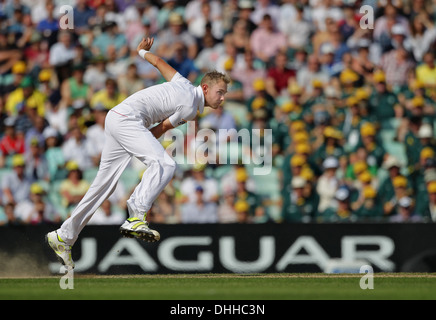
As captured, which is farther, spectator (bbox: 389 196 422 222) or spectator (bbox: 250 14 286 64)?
spectator (bbox: 250 14 286 64)

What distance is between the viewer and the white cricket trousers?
8.94 m

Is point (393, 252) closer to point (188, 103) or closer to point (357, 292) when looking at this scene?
point (357, 292)

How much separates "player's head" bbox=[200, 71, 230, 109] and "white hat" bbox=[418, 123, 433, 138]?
5725mm

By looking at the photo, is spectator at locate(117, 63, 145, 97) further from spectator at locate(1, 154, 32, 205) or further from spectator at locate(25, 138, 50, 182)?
spectator at locate(1, 154, 32, 205)

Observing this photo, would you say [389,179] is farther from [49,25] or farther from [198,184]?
[49,25]

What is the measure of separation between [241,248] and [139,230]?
3132mm

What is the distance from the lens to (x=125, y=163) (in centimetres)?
944

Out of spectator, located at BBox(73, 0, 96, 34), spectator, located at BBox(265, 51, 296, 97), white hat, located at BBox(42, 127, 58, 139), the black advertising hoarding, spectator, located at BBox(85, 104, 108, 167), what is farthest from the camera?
spectator, located at BBox(73, 0, 96, 34)

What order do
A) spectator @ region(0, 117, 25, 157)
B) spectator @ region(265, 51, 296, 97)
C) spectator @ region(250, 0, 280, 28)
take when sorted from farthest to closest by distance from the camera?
spectator @ region(250, 0, 280, 28) < spectator @ region(265, 51, 296, 97) < spectator @ region(0, 117, 25, 157)

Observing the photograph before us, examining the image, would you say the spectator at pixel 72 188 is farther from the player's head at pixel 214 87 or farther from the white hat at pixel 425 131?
the white hat at pixel 425 131

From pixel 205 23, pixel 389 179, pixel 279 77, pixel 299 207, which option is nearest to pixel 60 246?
pixel 299 207

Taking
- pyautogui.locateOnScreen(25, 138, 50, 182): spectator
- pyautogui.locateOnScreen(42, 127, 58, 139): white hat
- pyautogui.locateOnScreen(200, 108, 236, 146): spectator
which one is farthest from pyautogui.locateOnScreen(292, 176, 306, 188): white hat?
pyautogui.locateOnScreen(42, 127, 58, 139): white hat

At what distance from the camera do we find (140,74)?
617 inches

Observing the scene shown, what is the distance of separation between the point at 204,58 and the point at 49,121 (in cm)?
292
